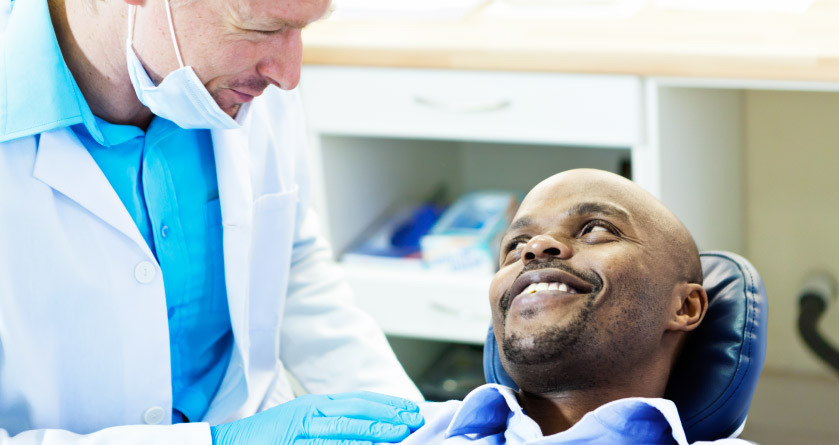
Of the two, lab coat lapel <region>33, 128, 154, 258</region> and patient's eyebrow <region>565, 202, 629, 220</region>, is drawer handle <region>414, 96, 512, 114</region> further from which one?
lab coat lapel <region>33, 128, 154, 258</region>

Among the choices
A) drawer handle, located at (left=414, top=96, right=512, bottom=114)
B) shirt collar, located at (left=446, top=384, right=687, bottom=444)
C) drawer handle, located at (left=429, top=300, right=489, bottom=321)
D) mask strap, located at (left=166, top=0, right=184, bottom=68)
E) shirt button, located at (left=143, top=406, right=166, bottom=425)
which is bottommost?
drawer handle, located at (left=429, top=300, right=489, bottom=321)

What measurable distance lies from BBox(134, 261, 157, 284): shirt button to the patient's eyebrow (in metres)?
0.55

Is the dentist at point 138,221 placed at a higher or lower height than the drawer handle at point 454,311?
higher

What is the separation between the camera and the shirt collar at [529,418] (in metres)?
1.15

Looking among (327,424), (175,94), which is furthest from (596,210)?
(175,94)

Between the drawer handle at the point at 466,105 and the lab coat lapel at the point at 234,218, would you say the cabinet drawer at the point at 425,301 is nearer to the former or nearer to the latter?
the drawer handle at the point at 466,105

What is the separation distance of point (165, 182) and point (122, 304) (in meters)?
0.17

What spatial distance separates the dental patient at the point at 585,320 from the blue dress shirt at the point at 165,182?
1.14 ft

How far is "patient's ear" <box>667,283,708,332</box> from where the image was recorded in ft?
4.29

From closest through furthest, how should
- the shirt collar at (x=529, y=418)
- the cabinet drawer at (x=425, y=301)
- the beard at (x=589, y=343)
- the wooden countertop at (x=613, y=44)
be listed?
the shirt collar at (x=529, y=418) → the beard at (x=589, y=343) → the wooden countertop at (x=613, y=44) → the cabinet drawer at (x=425, y=301)

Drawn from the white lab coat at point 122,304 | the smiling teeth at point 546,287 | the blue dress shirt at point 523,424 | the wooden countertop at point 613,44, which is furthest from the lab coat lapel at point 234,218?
the wooden countertop at point 613,44

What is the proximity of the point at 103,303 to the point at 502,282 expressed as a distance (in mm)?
510

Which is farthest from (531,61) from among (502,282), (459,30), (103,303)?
(103,303)

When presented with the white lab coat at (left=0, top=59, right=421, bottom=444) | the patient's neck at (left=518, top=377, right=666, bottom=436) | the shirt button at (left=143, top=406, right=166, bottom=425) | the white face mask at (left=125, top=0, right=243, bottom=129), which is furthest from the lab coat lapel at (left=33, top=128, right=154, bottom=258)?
the patient's neck at (left=518, top=377, right=666, bottom=436)
